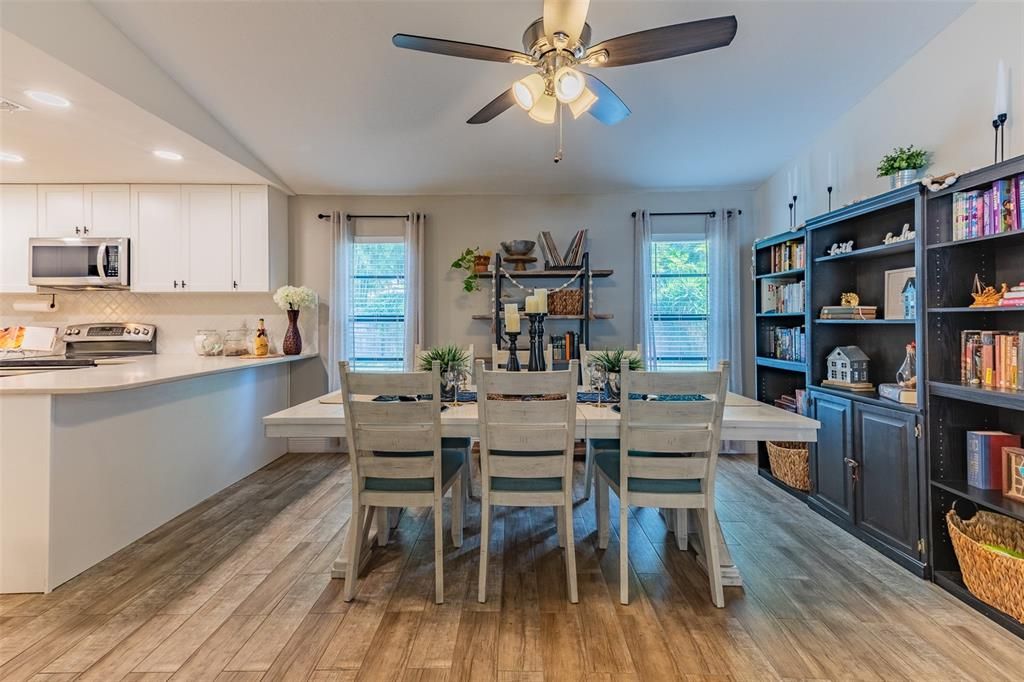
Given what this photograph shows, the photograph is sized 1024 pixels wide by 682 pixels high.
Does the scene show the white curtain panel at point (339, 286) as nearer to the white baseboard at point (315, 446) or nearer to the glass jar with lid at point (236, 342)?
the white baseboard at point (315, 446)

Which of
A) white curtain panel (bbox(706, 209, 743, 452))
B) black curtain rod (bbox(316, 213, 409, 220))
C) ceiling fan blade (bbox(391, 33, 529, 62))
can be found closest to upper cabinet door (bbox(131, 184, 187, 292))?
black curtain rod (bbox(316, 213, 409, 220))

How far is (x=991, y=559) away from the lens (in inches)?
72.1

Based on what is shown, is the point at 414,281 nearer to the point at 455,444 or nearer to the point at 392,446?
the point at 455,444

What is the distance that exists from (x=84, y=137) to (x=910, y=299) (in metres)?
5.19

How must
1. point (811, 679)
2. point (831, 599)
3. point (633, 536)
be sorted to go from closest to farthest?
point (811, 679)
point (831, 599)
point (633, 536)

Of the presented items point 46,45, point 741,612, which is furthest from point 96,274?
point 741,612

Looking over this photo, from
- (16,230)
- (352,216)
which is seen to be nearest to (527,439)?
(352,216)

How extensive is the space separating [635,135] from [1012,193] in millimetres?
2253

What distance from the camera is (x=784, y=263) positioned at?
350cm

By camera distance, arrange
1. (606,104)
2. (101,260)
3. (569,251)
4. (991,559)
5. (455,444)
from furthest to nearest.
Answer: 1. (569,251)
2. (101,260)
3. (455,444)
4. (606,104)
5. (991,559)

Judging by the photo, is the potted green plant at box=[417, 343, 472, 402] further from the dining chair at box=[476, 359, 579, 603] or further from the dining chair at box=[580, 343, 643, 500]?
the dining chair at box=[580, 343, 643, 500]

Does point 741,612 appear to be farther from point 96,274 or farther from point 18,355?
point 18,355

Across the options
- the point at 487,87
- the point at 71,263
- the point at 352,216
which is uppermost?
the point at 487,87

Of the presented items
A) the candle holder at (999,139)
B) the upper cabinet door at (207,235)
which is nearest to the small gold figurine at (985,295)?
the candle holder at (999,139)
